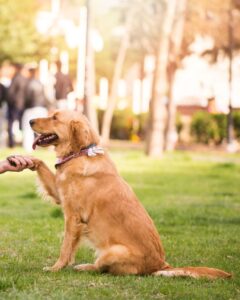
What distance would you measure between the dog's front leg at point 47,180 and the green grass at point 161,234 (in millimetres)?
633

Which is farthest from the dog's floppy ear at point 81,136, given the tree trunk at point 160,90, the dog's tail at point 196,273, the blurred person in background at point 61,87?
the blurred person in background at point 61,87

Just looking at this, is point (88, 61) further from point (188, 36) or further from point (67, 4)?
point (67, 4)

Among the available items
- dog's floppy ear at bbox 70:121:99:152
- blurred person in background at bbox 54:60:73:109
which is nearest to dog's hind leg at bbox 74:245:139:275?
dog's floppy ear at bbox 70:121:99:152

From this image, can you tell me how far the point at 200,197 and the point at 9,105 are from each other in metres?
15.3

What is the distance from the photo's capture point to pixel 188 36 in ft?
122

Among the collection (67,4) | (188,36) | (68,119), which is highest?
(67,4)

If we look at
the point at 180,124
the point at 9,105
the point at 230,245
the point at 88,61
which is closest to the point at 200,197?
the point at 230,245

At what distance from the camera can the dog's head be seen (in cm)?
764

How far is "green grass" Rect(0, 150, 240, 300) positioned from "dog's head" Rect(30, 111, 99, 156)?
3.51 feet

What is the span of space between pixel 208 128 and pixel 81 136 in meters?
33.3

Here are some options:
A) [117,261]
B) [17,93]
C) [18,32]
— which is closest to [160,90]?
[17,93]

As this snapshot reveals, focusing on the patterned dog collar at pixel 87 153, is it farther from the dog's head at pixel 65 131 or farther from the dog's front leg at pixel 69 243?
the dog's front leg at pixel 69 243

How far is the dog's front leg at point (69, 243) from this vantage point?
24.6 ft

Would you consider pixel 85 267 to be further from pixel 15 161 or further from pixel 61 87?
pixel 61 87
